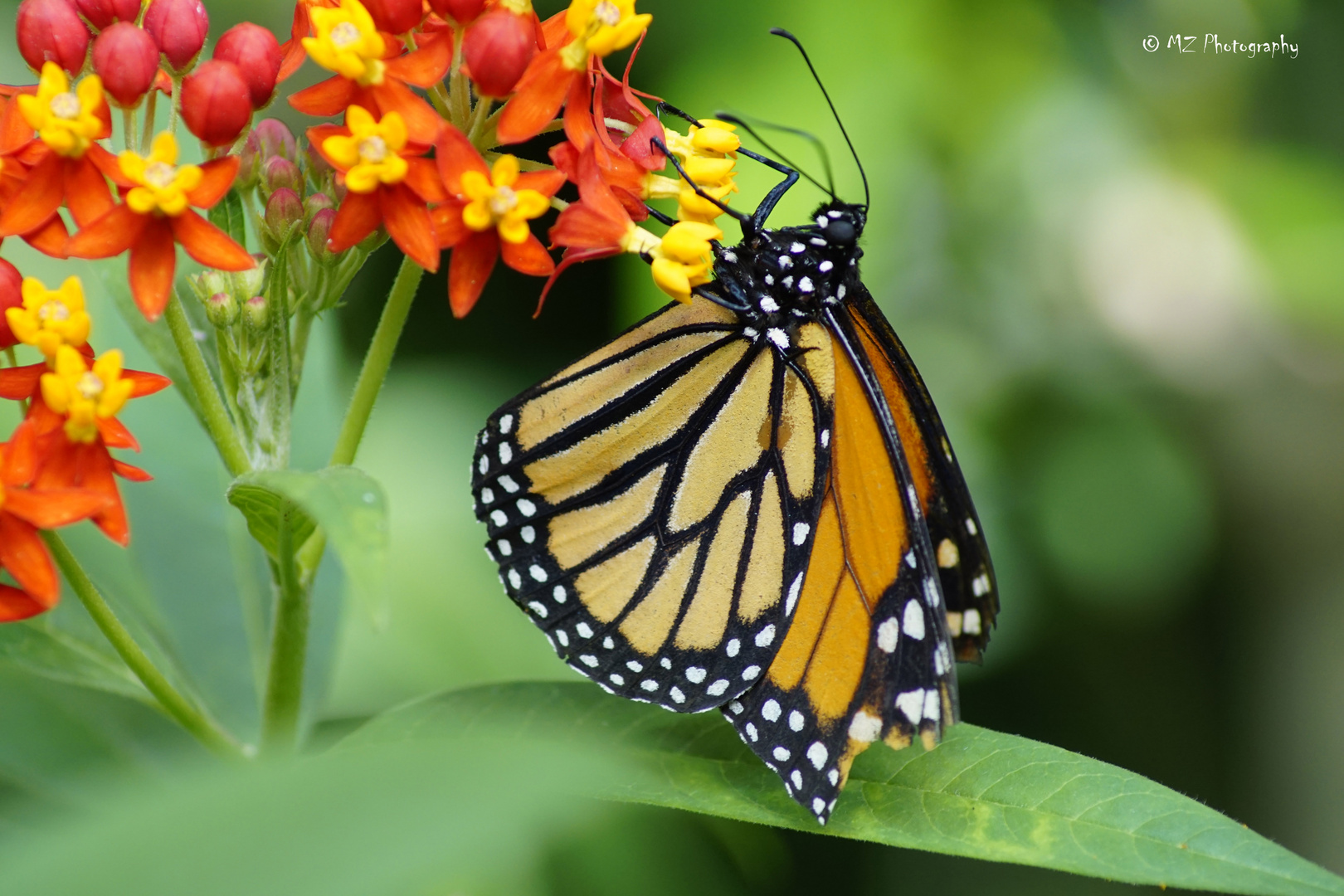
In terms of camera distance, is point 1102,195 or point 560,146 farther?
point 1102,195

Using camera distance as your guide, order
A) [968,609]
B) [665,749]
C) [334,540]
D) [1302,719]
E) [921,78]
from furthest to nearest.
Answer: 1. [1302,719]
2. [921,78]
3. [968,609]
4. [665,749]
5. [334,540]

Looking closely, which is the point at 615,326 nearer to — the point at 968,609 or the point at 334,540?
the point at 968,609

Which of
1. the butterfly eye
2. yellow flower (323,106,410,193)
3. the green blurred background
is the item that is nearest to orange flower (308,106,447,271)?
yellow flower (323,106,410,193)

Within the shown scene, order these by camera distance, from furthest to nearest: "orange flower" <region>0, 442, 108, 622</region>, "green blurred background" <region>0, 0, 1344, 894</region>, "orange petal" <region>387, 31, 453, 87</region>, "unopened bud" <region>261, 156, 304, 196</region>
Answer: "green blurred background" <region>0, 0, 1344, 894</region>, "unopened bud" <region>261, 156, 304, 196</region>, "orange petal" <region>387, 31, 453, 87</region>, "orange flower" <region>0, 442, 108, 622</region>

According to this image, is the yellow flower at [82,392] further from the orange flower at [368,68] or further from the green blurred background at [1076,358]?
the green blurred background at [1076,358]

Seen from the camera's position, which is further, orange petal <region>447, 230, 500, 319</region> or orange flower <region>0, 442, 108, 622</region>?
orange petal <region>447, 230, 500, 319</region>

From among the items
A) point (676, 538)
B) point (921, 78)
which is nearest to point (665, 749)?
point (676, 538)

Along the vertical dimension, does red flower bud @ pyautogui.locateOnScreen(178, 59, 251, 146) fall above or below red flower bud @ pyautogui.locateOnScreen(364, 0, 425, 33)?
below

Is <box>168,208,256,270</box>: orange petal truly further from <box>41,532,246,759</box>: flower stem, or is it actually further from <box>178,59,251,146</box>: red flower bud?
<box>41,532,246,759</box>: flower stem
